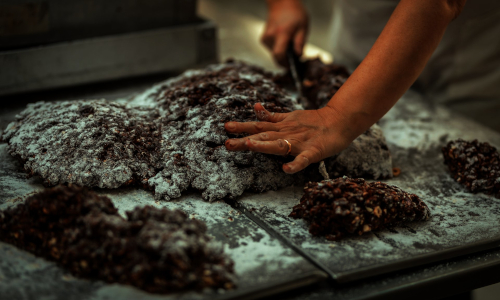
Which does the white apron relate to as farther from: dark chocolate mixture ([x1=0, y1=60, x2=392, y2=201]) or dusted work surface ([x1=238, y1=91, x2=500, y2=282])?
dark chocolate mixture ([x1=0, y1=60, x2=392, y2=201])

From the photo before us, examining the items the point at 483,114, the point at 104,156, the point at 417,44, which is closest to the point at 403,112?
the point at 483,114

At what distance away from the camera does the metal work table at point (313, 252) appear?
2.94ft

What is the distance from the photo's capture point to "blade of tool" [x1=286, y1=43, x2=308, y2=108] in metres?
1.75

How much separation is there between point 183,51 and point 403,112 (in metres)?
1.10

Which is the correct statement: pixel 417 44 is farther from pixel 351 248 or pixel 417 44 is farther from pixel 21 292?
pixel 21 292

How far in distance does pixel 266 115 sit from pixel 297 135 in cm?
11

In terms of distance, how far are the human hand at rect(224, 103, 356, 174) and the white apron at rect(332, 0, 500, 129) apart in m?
1.12

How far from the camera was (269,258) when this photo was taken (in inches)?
38.7

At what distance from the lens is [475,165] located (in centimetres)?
142

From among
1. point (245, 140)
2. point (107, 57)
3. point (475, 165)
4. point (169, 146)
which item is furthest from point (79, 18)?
point (475, 165)

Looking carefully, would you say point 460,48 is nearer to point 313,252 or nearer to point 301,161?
point 301,161

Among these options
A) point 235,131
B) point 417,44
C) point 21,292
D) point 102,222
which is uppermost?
point 417,44

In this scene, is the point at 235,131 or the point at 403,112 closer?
the point at 235,131

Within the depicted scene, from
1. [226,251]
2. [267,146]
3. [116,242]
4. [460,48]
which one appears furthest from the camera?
[460,48]
